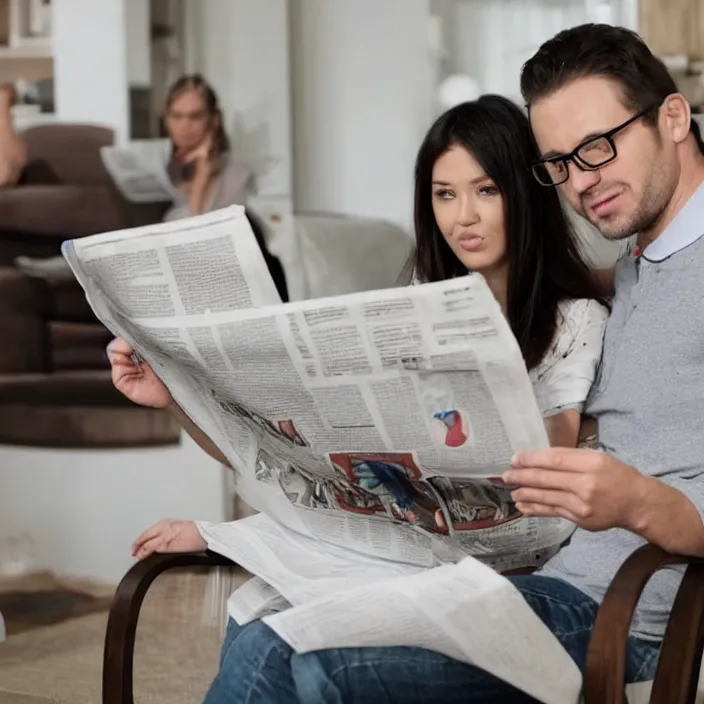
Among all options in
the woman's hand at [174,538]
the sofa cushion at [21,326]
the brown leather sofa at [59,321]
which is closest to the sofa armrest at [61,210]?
the brown leather sofa at [59,321]

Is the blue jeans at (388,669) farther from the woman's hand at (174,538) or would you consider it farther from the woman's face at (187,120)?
the woman's face at (187,120)

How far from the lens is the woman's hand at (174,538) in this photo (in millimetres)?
1261

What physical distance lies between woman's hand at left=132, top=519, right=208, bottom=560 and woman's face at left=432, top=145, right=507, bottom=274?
1.41 ft

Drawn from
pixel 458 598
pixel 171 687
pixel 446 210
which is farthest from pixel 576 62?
pixel 171 687

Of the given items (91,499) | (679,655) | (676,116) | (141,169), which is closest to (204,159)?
(141,169)

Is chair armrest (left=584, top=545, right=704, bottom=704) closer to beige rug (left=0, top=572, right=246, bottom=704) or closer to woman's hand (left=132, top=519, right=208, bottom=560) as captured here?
woman's hand (left=132, top=519, right=208, bottom=560)

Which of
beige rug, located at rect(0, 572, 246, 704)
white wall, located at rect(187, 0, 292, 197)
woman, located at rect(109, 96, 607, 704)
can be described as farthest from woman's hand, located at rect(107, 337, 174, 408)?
white wall, located at rect(187, 0, 292, 197)

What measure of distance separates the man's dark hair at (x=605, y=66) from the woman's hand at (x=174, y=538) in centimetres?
56

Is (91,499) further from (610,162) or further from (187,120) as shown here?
(610,162)

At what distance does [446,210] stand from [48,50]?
1642mm

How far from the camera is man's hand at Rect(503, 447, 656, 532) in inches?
36.0

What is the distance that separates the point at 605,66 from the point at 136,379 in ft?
1.87

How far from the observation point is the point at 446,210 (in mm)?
1370

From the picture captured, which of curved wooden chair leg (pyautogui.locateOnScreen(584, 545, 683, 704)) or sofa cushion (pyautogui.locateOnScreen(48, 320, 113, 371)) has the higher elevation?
sofa cushion (pyautogui.locateOnScreen(48, 320, 113, 371))
